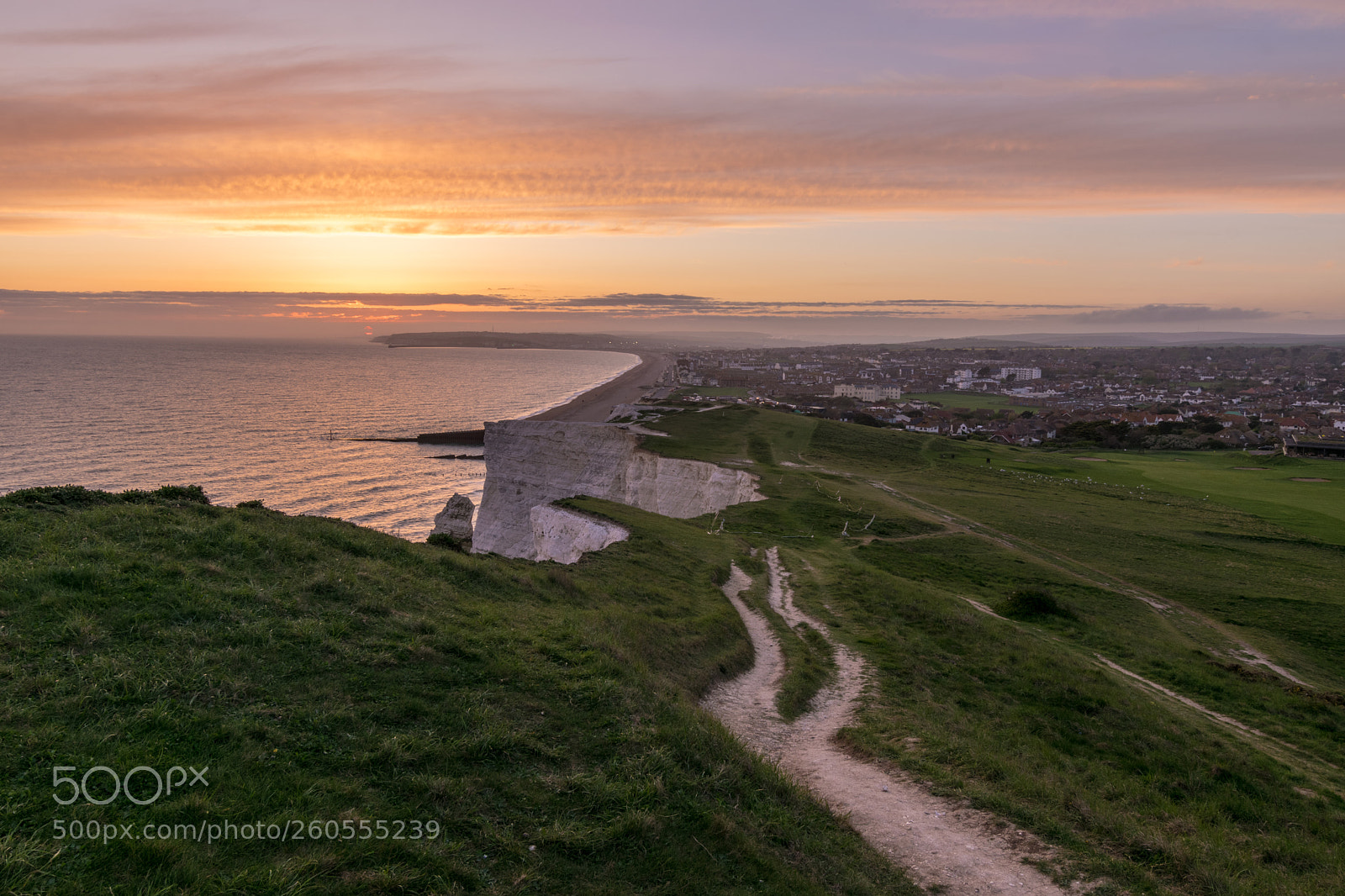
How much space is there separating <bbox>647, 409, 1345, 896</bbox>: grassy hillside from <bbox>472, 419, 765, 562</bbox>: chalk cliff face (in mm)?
5305

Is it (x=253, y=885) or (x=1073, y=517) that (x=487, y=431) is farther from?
(x=253, y=885)

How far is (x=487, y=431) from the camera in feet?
229

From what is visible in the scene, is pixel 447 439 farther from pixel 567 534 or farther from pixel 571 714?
pixel 571 714

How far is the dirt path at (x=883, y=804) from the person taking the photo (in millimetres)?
9148

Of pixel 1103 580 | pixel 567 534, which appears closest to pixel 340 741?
pixel 567 534

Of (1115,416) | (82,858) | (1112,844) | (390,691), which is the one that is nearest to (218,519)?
(390,691)

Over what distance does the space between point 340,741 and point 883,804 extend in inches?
319

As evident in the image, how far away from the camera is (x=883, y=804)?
10.9m

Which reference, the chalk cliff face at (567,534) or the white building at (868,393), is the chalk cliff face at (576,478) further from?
the white building at (868,393)

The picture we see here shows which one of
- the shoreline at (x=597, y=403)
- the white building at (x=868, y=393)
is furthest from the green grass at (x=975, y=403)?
the shoreline at (x=597, y=403)

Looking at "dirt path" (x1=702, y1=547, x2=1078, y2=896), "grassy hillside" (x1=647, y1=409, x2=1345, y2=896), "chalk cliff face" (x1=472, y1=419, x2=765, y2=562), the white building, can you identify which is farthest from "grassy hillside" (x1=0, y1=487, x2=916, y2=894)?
the white building

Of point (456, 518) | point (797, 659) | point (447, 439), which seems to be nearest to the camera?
point (797, 659)

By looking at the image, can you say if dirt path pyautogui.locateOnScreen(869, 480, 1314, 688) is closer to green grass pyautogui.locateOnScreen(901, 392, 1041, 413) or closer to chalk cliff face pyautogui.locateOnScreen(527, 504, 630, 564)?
chalk cliff face pyautogui.locateOnScreen(527, 504, 630, 564)

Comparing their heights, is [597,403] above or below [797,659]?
below
